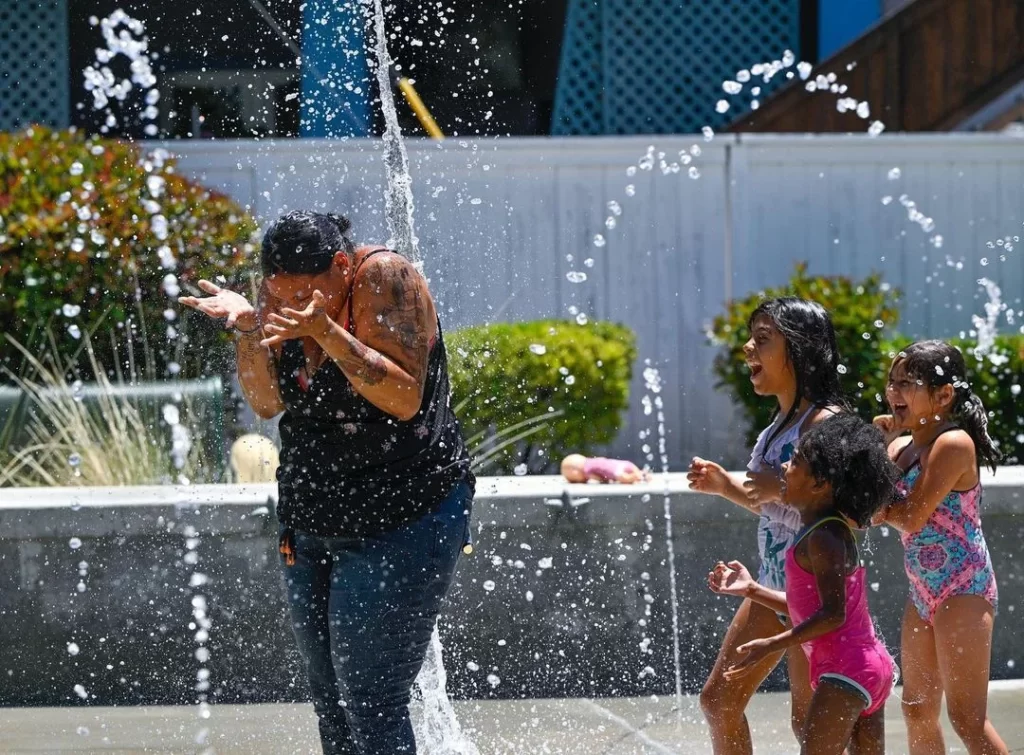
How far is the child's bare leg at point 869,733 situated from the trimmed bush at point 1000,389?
4.02 m

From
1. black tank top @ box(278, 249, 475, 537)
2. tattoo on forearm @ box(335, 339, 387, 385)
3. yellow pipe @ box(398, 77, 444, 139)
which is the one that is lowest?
black tank top @ box(278, 249, 475, 537)

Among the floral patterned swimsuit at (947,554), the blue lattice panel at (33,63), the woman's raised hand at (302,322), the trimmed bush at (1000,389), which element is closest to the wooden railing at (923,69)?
the trimmed bush at (1000,389)

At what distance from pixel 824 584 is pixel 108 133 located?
9470mm

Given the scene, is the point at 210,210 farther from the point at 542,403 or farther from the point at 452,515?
the point at 452,515

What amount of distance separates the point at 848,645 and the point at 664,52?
913cm

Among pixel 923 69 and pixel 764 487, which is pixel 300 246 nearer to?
pixel 764 487

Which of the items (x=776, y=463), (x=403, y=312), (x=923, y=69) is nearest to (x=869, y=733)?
(x=776, y=463)

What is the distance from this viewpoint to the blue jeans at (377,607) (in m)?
3.09

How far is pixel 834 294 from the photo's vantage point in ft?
25.4

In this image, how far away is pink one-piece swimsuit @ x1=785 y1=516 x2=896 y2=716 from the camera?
3146mm

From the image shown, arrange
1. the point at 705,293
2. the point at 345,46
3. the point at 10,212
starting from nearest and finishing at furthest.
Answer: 1. the point at 10,212
2. the point at 345,46
3. the point at 705,293

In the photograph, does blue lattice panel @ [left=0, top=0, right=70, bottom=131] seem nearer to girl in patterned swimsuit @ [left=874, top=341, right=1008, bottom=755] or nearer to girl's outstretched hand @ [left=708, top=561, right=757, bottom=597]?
girl in patterned swimsuit @ [left=874, top=341, right=1008, bottom=755]

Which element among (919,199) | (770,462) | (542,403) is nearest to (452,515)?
(770,462)

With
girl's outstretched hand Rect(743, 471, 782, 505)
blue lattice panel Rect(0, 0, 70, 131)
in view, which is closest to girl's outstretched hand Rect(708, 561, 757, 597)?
girl's outstretched hand Rect(743, 471, 782, 505)
